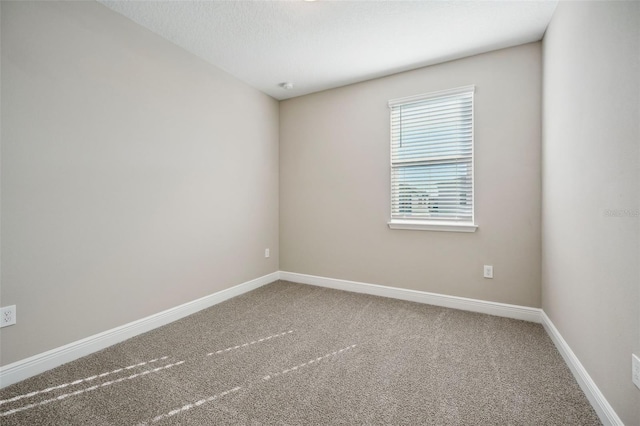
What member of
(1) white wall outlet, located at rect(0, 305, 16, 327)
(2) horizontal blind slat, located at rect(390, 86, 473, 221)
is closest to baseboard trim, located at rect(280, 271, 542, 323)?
(2) horizontal blind slat, located at rect(390, 86, 473, 221)

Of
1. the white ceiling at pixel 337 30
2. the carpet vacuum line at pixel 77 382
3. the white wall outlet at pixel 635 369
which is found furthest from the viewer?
the white ceiling at pixel 337 30

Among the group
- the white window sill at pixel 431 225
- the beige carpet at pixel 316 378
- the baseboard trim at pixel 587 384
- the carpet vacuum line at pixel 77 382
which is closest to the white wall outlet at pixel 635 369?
the baseboard trim at pixel 587 384

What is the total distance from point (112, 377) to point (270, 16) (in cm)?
274

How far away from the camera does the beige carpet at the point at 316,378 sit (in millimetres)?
1432

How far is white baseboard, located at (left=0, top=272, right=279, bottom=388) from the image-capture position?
169 cm

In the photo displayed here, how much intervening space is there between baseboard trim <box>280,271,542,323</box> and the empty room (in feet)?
0.09

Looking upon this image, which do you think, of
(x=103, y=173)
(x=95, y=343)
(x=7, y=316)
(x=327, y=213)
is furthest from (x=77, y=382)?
(x=327, y=213)

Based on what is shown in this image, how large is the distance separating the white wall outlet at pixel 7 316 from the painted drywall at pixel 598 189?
3.13 metres

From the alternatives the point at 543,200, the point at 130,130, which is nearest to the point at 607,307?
the point at 543,200

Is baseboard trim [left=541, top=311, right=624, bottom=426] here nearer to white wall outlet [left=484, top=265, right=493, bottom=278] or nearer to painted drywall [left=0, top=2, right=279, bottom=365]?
white wall outlet [left=484, top=265, right=493, bottom=278]

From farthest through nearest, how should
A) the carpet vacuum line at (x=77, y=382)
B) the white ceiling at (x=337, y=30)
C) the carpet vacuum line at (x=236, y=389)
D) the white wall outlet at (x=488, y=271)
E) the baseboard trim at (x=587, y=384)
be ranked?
the white wall outlet at (x=488, y=271), the white ceiling at (x=337, y=30), the carpet vacuum line at (x=77, y=382), the carpet vacuum line at (x=236, y=389), the baseboard trim at (x=587, y=384)

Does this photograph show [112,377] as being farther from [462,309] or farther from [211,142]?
[462,309]

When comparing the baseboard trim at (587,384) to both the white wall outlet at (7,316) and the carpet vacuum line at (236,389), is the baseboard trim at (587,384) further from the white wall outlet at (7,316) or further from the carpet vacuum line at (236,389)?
the white wall outlet at (7,316)

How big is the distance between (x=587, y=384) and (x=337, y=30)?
9.61 ft
